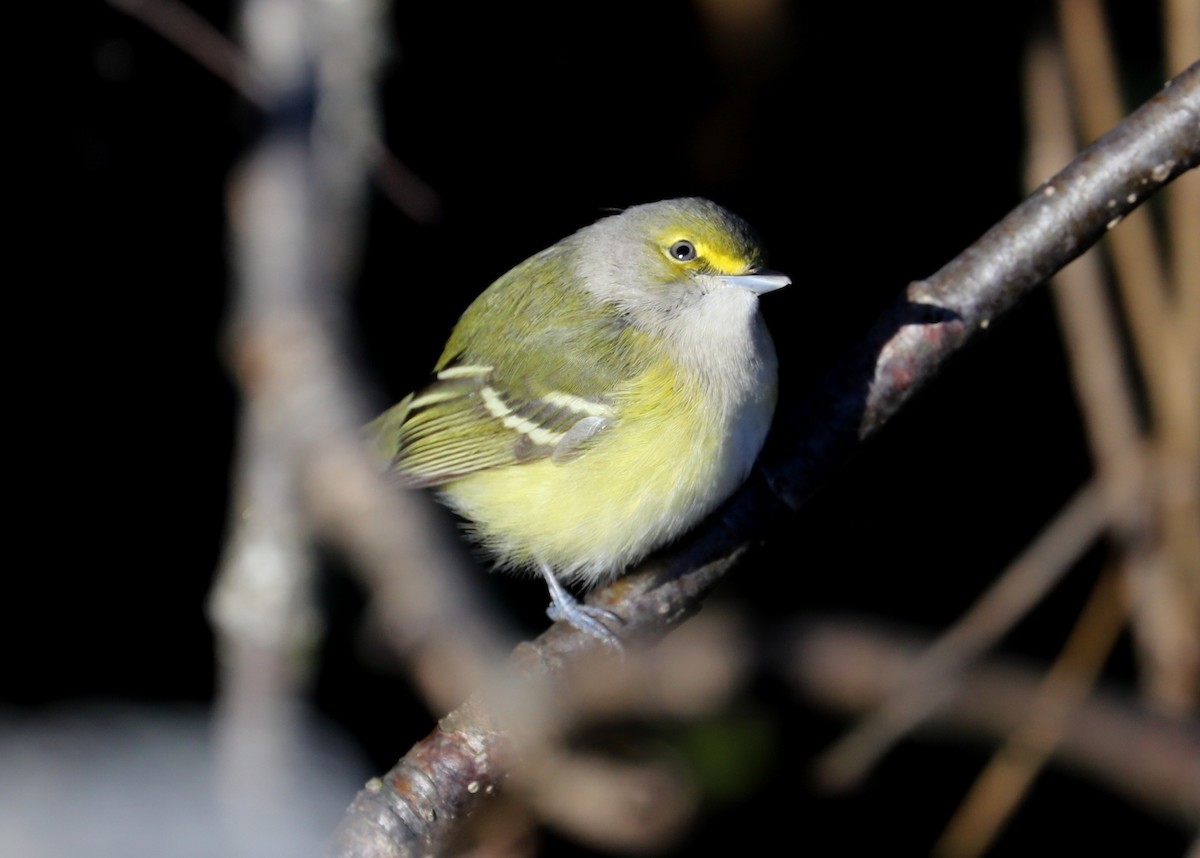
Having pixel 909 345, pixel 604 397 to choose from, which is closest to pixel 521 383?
pixel 604 397

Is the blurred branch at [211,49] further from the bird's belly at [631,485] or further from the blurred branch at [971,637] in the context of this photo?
the blurred branch at [971,637]

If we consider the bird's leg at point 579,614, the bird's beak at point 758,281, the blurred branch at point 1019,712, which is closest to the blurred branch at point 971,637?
the blurred branch at point 1019,712

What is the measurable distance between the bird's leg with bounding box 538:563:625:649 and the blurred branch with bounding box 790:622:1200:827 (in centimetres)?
51

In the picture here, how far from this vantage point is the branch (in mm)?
2385

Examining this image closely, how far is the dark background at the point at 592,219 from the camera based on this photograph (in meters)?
3.31

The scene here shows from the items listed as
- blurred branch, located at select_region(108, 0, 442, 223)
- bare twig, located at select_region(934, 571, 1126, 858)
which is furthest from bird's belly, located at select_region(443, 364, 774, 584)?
bare twig, located at select_region(934, 571, 1126, 858)

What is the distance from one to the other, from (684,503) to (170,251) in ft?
5.63

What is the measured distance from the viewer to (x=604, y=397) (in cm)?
289

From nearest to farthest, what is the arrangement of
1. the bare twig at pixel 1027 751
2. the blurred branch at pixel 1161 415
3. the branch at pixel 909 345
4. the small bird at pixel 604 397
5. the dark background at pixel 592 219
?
the branch at pixel 909 345 → the small bird at pixel 604 397 → the dark background at pixel 592 219 → the bare twig at pixel 1027 751 → the blurred branch at pixel 1161 415

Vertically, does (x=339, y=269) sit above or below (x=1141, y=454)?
above

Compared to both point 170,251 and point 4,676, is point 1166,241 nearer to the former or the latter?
point 170,251

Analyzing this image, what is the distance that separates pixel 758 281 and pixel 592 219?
133 centimetres

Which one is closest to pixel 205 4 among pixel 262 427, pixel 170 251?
pixel 170 251

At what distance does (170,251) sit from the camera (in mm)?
3408
